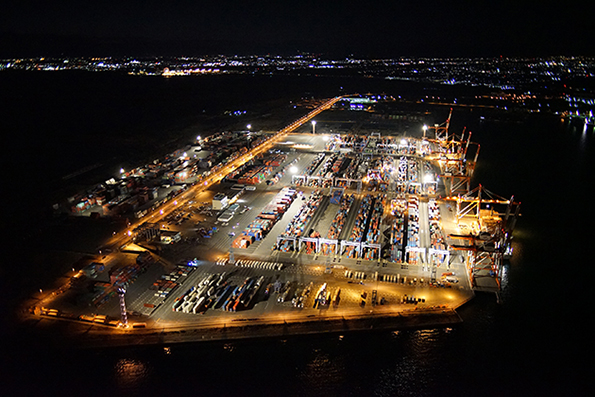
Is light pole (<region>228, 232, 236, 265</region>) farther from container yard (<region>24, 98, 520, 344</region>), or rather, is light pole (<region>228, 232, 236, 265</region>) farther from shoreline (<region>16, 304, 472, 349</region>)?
shoreline (<region>16, 304, 472, 349</region>)

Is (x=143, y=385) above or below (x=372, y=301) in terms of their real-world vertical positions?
below

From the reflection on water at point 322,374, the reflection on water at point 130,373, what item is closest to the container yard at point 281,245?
the reflection on water at point 130,373

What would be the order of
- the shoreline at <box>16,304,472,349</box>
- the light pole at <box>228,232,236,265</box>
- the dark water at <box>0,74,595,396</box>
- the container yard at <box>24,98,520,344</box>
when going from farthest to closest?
the light pole at <box>228,232,236,265</box> < the container yard at <box>24,98,520,344</box> < the shoreline at <box>16,304,472,349</box> < the dark water at <box>0,74,595,396</box>

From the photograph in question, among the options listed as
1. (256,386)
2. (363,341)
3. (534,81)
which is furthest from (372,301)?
(534,81)

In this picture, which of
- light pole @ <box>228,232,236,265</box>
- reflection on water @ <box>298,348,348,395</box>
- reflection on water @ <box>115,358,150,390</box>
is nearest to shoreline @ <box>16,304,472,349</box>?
reflection on water @ <box>115,358,150,390</box>

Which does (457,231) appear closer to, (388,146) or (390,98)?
(388,146)

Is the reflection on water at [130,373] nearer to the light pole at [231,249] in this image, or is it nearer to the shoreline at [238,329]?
the shoreline at [238,329]
